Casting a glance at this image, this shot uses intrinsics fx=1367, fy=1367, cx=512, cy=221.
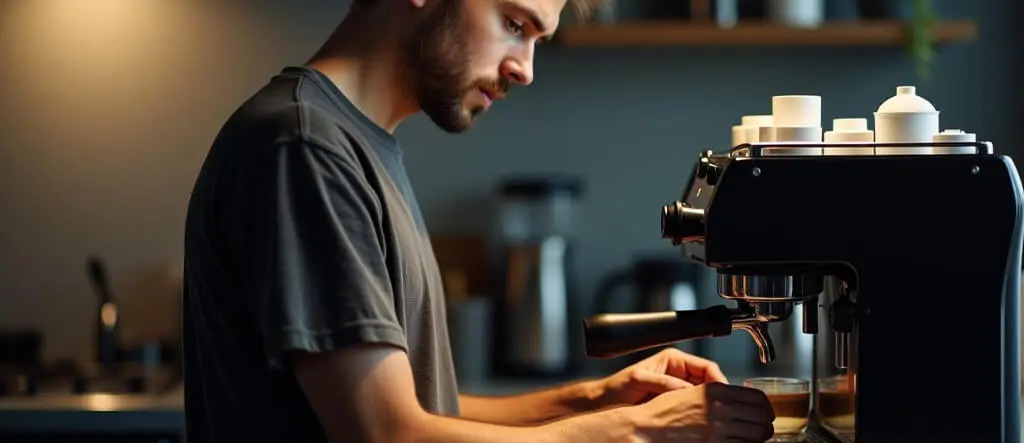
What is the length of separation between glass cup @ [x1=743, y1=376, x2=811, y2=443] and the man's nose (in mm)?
430

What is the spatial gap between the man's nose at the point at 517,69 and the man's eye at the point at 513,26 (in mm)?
28

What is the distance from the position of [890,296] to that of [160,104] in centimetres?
231

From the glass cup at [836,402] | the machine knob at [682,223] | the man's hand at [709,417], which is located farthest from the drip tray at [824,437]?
the machine knob at [682,223]

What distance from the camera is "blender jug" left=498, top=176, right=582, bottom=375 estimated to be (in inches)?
116

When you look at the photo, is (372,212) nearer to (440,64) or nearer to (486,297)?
(440,64)

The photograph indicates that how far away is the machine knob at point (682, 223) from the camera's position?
1197mm

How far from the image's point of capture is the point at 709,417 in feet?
3.98

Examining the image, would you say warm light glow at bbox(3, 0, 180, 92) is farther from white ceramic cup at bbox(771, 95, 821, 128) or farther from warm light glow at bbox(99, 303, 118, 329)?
white ceramic cup at bbox(771, 95, 821, 128)

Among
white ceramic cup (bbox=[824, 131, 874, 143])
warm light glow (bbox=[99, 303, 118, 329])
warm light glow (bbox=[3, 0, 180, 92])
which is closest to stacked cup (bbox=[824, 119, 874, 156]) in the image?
white ceramic cup (bbox=[824, 131, 874, 143])

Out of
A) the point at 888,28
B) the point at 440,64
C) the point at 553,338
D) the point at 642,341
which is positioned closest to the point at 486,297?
the point at 553,338

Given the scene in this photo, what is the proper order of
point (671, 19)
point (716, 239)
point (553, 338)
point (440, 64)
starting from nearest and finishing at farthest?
point (716, 239) < point (440, 64) < point (553, 338) < point (671, 19)

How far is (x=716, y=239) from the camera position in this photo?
45.2 inches

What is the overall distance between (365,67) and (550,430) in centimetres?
46

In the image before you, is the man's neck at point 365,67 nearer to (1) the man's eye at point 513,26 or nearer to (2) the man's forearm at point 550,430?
(1) the man's eye at point 513,26
